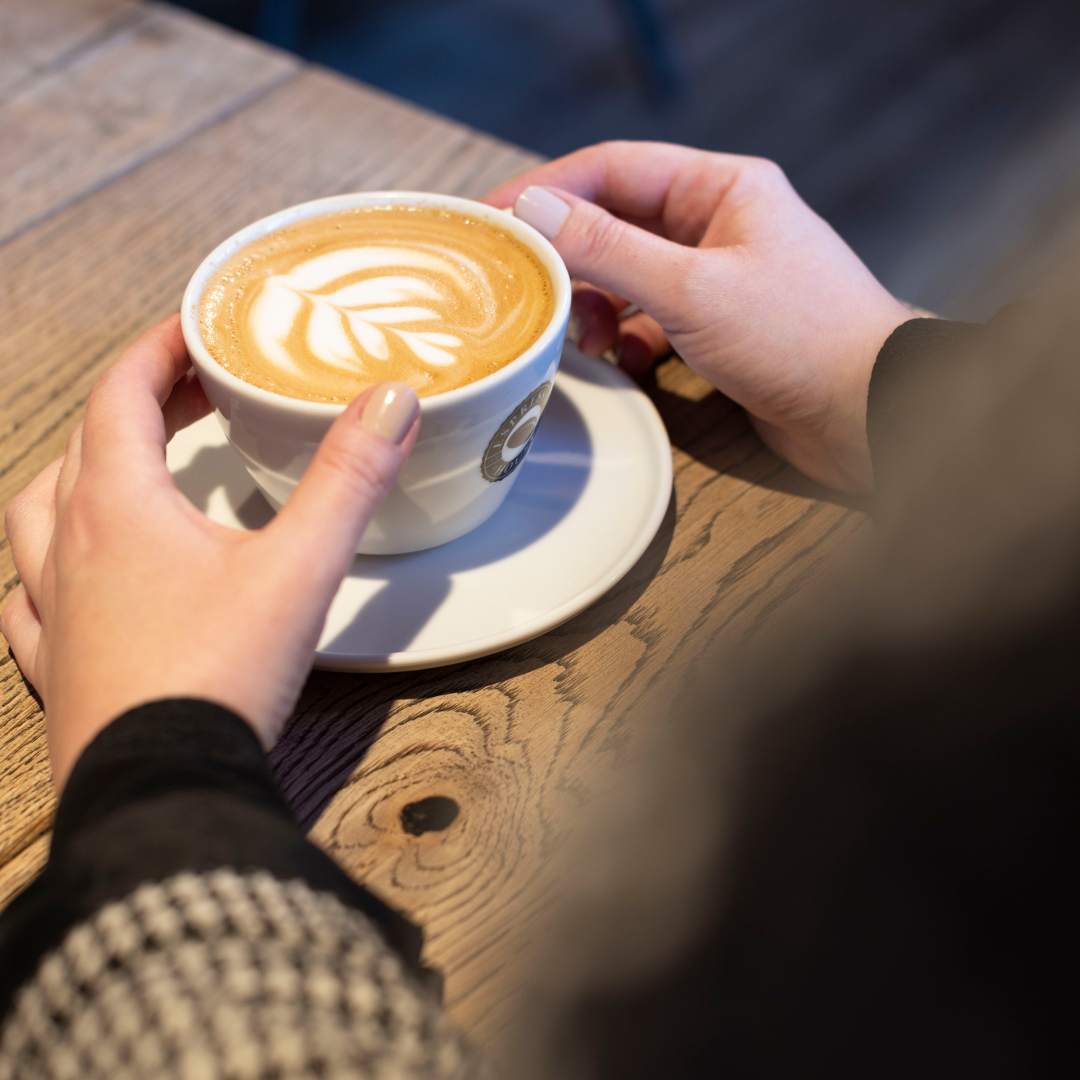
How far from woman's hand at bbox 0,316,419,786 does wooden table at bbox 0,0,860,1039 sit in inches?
5.7

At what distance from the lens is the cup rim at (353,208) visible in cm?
75

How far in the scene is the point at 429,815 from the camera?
74 cm

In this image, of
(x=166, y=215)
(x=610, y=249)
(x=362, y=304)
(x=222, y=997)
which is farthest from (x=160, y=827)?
(x=166, y=215)

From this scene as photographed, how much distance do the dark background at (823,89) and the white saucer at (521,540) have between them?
166cm

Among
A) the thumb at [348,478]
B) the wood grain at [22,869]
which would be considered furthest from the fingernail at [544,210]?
the wood grain at [22,869]

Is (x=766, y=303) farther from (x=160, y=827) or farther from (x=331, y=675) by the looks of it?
(x=160, y=827)

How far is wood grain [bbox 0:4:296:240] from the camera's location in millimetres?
1320

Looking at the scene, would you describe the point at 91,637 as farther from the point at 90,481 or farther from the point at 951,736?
the point at 951,736

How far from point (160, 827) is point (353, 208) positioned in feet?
2.04

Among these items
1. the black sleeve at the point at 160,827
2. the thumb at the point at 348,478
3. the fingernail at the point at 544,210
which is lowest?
the black sleeve at the point at 160,827

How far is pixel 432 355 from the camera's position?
851mm

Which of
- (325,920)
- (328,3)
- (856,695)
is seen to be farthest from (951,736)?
(328,3)

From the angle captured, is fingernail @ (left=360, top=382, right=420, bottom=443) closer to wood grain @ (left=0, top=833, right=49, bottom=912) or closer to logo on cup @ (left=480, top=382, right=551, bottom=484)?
logo on cup @ (left=480, top=382, right=551, bottom=484)

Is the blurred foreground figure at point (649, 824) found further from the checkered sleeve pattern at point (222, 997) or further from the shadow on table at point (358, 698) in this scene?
the shadow on table at point (358, 698)
